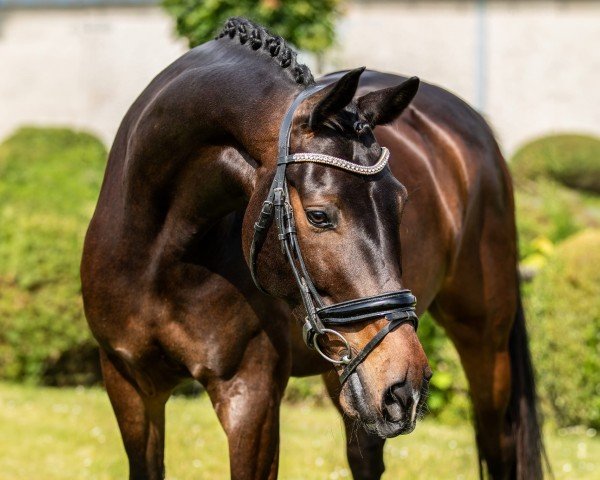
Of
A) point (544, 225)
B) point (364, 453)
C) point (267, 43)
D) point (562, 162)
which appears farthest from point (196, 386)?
point (562, 162)

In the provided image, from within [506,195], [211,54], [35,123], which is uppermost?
[211,54]

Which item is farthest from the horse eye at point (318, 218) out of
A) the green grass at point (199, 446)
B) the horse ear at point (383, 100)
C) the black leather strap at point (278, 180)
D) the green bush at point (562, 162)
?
the green bush at point (562, 162)

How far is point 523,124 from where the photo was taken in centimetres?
1739

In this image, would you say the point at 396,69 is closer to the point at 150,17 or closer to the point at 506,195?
the point at 150,17

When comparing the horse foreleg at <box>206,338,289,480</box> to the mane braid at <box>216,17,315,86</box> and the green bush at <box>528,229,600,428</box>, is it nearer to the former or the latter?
the mane braid at <box>216,17,315,86</box>

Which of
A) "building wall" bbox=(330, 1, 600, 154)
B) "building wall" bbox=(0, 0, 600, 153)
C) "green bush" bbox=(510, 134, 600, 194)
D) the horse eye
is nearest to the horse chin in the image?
the horse eye

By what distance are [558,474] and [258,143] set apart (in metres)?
3.51

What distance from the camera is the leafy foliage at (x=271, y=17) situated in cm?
705

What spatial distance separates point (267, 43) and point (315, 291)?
0.82 m

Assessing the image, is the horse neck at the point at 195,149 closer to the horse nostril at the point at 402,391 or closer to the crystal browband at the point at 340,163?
the crystal browband at the point at 340,163

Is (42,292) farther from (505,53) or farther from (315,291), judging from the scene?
(505,53)

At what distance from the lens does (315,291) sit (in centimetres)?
248

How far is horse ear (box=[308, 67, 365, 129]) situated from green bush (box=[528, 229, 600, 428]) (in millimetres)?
4165

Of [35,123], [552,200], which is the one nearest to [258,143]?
[552,200]
